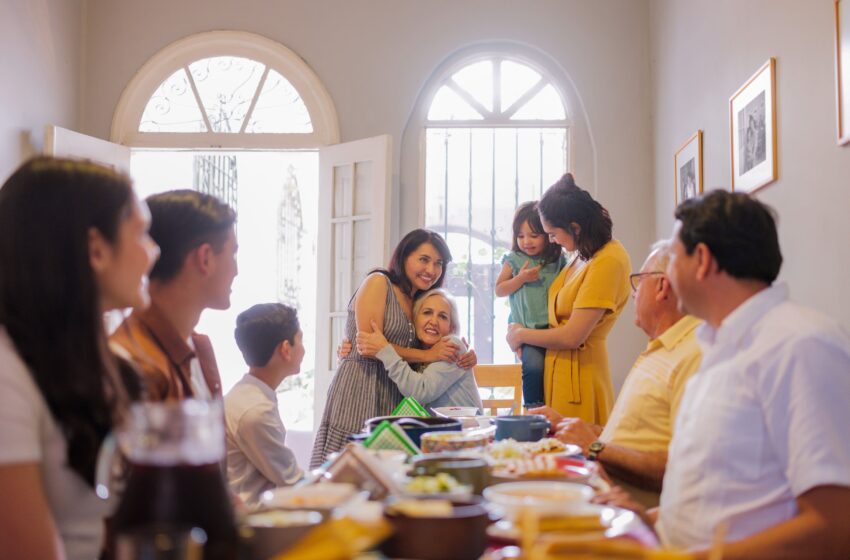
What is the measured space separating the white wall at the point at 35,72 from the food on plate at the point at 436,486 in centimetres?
410

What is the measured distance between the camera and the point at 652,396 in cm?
206

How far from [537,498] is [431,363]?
78.6 inches

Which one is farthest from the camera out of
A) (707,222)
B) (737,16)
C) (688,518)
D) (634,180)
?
(634,180)

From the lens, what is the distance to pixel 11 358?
1085 millimetres

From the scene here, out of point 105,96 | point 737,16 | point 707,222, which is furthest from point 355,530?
point 105,96

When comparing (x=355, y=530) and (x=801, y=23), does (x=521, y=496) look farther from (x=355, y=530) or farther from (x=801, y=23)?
(x=801, y=23)

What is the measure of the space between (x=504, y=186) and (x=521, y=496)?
205 inches

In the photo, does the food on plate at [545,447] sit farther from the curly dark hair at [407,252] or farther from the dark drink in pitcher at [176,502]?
the curly dark hair at [407,252]

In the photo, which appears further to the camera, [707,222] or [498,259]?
[498,259]

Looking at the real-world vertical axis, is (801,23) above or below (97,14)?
below

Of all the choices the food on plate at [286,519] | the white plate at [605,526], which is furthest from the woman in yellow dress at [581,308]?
the food on plate at [286,519]

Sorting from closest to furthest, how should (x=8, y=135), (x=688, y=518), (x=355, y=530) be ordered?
(x=355, y=530)
(x=688, y=518)
(x=8, y=135)

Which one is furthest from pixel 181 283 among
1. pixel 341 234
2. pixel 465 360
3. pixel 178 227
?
pixel 341 234

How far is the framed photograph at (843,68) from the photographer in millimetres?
2562
